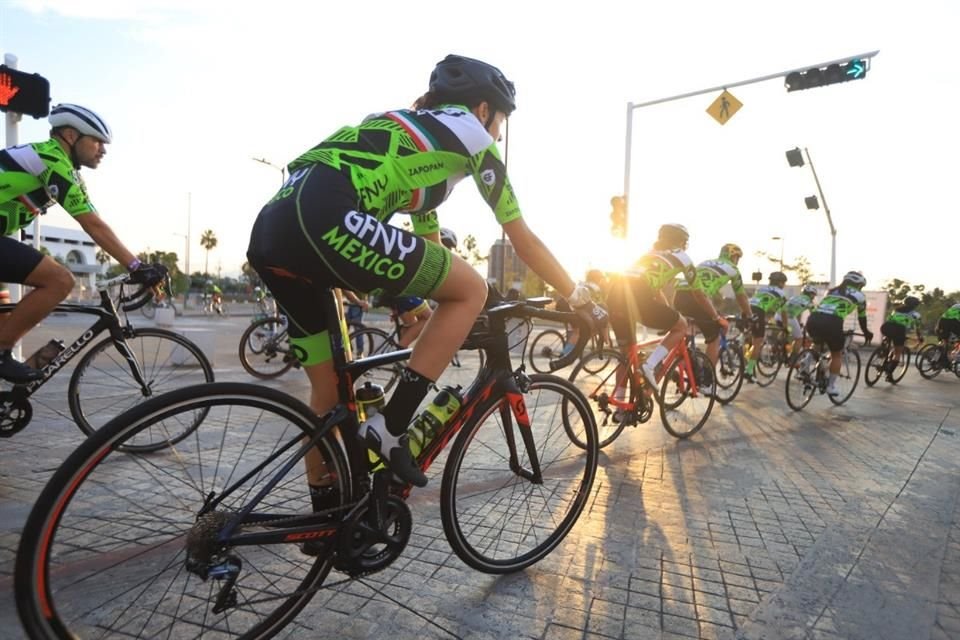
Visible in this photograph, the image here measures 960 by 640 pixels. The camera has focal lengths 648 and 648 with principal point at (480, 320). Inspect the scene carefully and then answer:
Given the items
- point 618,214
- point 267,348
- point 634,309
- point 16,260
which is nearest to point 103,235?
point 16,260

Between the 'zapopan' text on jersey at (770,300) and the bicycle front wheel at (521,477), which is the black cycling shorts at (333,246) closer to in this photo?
the bicycle front wheel at (521,477)

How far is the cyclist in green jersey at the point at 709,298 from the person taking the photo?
7.19 metres

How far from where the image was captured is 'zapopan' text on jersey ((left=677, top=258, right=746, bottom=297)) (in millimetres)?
8266

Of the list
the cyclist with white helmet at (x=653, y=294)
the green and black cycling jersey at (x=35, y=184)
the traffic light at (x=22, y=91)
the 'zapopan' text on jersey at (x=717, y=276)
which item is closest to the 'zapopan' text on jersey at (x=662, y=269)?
the cyclist with white helmet at (x=653, y=294)

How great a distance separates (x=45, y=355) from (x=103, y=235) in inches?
33.5

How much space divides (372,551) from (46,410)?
4.61 meters

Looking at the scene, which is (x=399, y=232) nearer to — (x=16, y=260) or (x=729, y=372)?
(x=16, y=260)

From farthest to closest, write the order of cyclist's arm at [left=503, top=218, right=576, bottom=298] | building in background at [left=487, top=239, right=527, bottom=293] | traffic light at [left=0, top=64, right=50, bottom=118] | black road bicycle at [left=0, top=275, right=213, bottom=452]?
building in background at [left=487, top=239, right=527, bottom=293] → traffic light at [left=0, top=64, right=50, bottom=118] → black road bicycle at [left=0, top=275, right=213, bottom=452] → cyclist's arm at [left=503, top=218, right=576, bottom=298]

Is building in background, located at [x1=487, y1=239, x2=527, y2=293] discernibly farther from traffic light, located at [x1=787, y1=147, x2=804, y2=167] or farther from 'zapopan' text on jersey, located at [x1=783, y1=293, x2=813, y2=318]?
traffic light, located at [x1=787, y1=147, x2=804, y2=167]

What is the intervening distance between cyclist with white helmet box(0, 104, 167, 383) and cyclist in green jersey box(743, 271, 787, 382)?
945cm

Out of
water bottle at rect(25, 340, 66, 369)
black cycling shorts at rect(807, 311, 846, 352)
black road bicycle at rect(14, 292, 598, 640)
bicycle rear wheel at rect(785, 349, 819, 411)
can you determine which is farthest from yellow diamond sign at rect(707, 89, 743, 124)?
water bottle at rect(25, 340, 66, 369)

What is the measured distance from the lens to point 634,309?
6039 mm

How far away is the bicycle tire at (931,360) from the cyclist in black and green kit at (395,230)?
616 inches

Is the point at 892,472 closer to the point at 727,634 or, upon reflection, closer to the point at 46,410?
the point at 727,634
